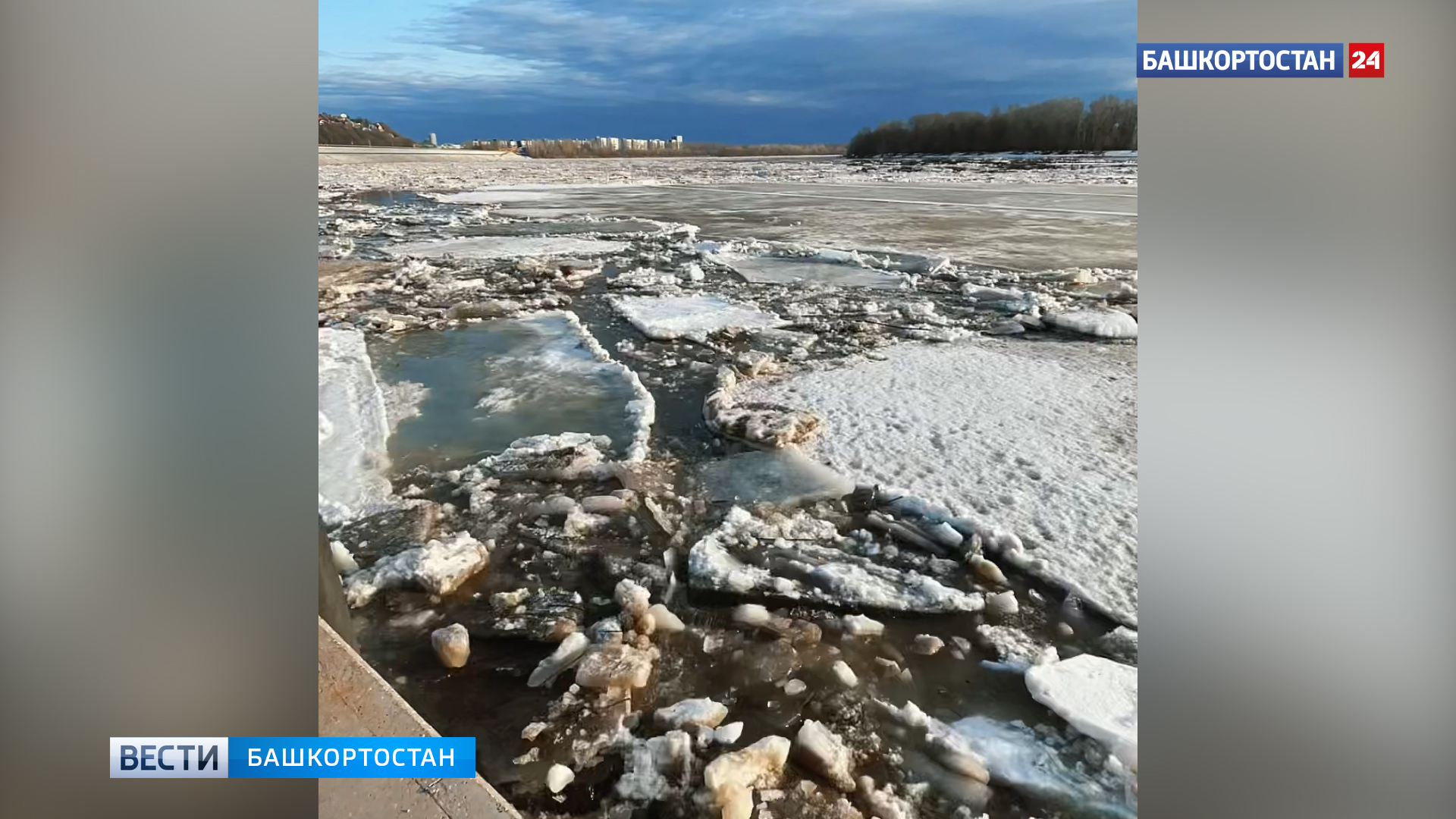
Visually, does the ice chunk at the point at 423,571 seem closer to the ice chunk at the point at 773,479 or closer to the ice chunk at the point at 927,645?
the ice chunk at the point at 773,479

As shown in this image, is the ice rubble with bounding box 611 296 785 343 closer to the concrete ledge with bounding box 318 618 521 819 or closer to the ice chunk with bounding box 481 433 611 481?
the ice chunk with bounding box 481 433 611 481

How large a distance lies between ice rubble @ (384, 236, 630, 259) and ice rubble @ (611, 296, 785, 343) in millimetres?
1885

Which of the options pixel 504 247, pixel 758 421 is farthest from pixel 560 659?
pixel 504 247

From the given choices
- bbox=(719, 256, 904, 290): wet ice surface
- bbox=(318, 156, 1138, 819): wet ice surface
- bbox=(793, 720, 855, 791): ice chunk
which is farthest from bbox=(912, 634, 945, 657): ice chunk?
bbox=(719, 256, 904, 290): wet ice surface

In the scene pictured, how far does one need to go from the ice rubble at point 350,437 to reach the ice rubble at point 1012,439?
1174 mm

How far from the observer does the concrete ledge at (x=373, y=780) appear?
855 mm

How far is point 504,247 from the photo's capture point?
247 inches

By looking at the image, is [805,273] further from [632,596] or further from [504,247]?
[632,596]

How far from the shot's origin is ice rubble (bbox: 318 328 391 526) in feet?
6.40

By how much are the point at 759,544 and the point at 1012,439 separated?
0.94 m
